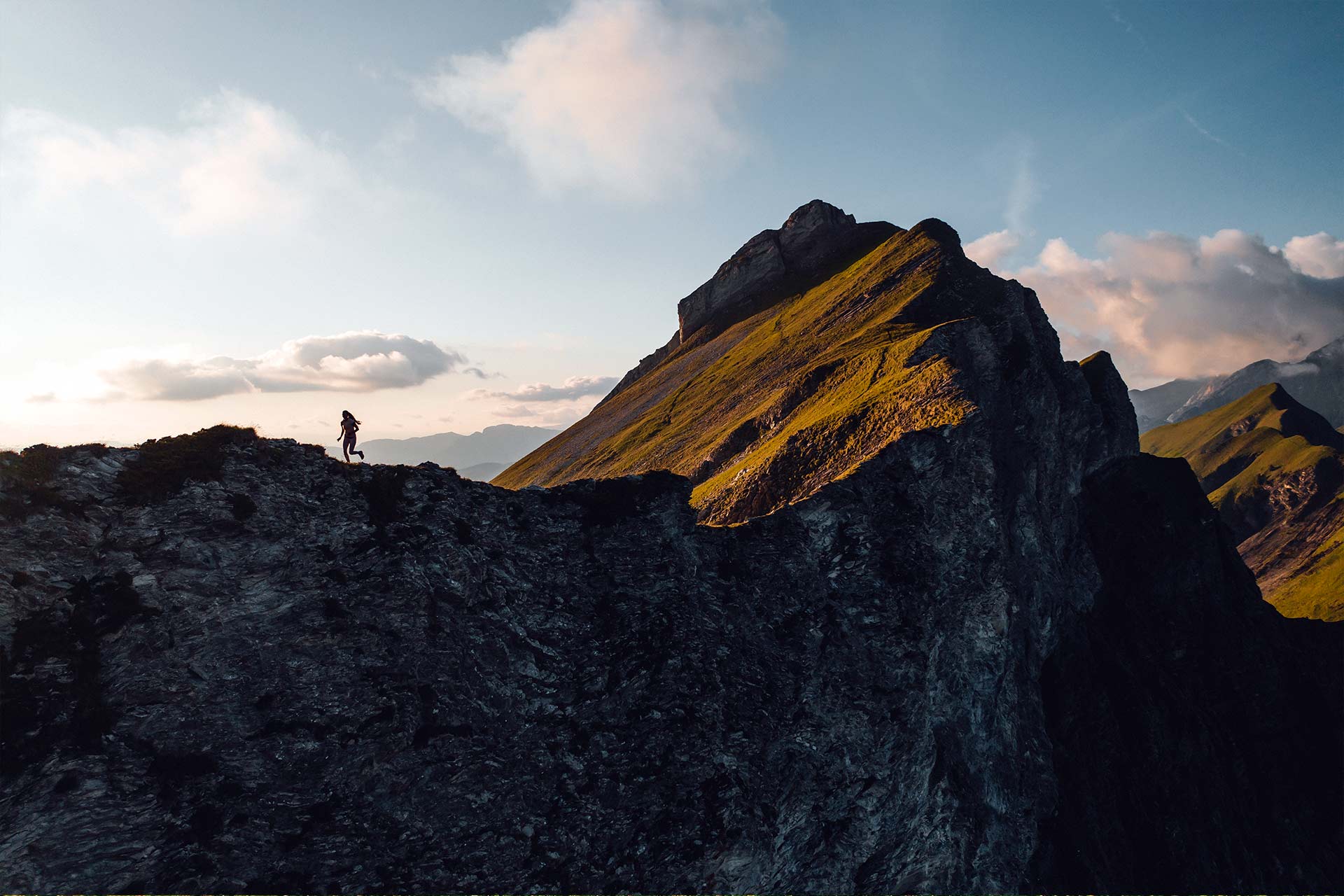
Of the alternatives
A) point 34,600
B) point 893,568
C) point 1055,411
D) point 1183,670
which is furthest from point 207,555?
point 1183,670

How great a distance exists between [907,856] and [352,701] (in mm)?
28163

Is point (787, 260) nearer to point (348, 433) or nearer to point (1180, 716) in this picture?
point (1180, 716)

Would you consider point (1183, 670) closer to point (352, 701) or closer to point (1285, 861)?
point (1285, 861)

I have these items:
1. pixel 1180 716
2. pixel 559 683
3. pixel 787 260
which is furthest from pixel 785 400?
pixel 787 260

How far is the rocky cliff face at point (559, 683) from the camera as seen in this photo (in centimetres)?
1989

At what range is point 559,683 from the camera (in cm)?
2730

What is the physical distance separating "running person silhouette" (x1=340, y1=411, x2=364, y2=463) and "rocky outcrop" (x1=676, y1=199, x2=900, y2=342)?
104m

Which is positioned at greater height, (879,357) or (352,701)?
(879,357)

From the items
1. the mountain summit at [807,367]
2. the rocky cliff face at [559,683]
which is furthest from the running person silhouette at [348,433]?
the mountain summit at [807,367]

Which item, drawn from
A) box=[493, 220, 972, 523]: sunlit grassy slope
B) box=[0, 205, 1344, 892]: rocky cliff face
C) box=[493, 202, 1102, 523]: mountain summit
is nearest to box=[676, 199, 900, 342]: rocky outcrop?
box=[493, 202, 1102, 523]: mountain summit

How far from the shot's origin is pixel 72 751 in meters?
18.7

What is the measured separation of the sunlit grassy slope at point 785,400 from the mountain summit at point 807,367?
8.7 inches

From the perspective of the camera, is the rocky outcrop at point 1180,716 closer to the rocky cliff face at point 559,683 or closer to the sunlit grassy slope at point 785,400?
the rocky cliff face at point 559,683

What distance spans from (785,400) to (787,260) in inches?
3027
